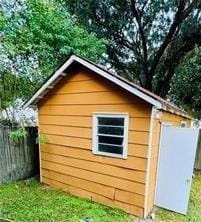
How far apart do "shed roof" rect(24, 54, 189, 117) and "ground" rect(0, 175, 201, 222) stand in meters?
2.66

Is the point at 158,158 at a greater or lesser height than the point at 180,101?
lesser

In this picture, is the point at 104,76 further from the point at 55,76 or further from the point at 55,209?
the point at 55,209

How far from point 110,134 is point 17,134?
9.04ft

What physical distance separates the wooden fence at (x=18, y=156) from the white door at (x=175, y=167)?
4.38 meters

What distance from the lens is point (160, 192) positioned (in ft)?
19.0

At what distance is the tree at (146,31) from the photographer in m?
11.0

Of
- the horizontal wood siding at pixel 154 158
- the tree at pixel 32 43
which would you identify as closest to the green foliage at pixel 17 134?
the tree at pixel 32 43

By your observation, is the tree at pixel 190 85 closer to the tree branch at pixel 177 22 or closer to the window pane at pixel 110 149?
the tree branch at pixel 177 22

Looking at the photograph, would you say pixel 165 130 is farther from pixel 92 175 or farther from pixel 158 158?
pixel 92 175

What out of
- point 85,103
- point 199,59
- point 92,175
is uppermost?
point 199,59

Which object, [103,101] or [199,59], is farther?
[199,59]

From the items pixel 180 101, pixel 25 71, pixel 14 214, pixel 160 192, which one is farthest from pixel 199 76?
pixel 14 214

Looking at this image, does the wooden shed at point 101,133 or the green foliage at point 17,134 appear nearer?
the wooden shed at point 101,133

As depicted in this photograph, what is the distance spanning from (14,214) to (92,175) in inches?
82.5
